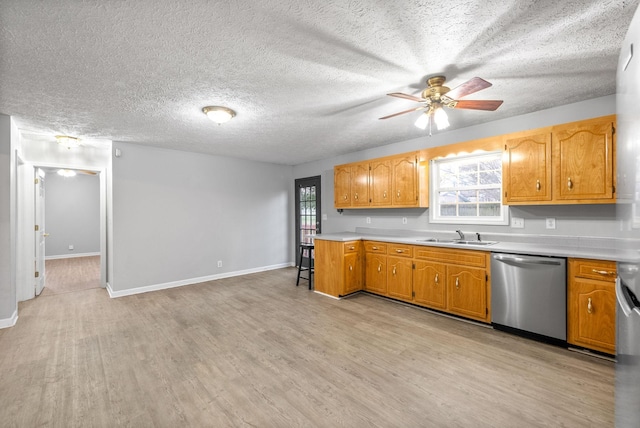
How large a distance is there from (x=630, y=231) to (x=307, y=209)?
5526 mm

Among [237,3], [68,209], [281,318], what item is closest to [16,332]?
[281,318]

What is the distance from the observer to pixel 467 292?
3.18m

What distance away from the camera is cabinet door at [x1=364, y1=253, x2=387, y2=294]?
159 inches

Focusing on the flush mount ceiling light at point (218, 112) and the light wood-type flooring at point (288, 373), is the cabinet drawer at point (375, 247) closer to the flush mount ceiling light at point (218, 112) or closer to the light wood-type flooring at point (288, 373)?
the light wood-type flooring at point (288, 373)

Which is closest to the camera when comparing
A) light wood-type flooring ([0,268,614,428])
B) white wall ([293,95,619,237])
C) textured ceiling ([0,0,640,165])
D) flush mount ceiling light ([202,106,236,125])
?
textured ceiling ([0,0,640,165])

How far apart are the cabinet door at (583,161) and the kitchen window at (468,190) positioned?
701 mm

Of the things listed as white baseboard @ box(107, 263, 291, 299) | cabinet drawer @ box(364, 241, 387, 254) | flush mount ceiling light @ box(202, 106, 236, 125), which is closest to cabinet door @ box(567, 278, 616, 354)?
cabinet drawer @ box(364, 241, 387, 254)

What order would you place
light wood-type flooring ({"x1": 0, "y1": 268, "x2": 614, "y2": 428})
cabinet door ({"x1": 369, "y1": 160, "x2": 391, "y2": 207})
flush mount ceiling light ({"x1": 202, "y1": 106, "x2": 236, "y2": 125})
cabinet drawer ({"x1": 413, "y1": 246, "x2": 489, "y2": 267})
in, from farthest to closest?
cabinet door ({"x1": 369, "y1": 160, "x2": 391, "y2": 207})
cabinet drawer ({"x1": 413, "y1": 246, "x2": 489, "y2": 267})
flush mount ceiling light ({"x1": 202, "y1": 106, "x2": 236, "y2": 125})
light wood-type flooring ({"x1": 0, "y1": 268, "x2": 614, "y2": 428})

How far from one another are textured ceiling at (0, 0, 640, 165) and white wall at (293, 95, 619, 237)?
0.55 ft

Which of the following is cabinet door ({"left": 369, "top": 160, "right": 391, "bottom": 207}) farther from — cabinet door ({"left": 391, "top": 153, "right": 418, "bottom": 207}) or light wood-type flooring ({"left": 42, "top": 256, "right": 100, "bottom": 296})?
light wood-type flooring ({"left": 42, "top": 256, "right": 100, "bottom": 296})

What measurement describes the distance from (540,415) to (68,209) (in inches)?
420

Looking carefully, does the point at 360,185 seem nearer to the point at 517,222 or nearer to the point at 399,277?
the point at 399,277

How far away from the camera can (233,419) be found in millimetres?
1753

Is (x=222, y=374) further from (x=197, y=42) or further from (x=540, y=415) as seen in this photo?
(x=197, y=42)
